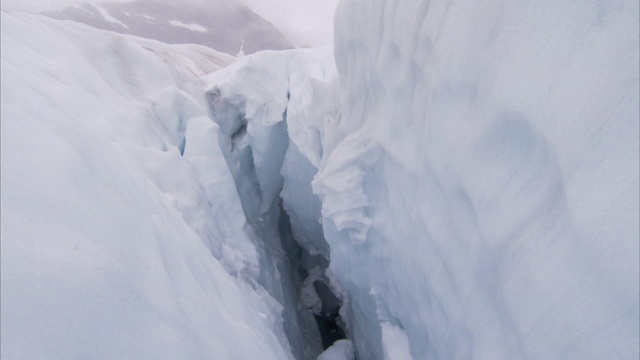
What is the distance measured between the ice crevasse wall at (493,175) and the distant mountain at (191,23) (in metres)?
9.10

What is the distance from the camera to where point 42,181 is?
0.87 m

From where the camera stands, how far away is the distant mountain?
981cm

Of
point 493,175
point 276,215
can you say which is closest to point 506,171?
point 493,175

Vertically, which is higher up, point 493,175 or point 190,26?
point 493,175

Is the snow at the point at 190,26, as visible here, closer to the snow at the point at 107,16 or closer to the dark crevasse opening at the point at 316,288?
the snow at the point at 107,16

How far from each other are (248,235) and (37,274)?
2076 mm

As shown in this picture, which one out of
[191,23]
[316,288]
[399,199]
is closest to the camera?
[399,199]

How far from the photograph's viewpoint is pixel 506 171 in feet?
3.53

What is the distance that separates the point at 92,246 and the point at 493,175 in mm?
988

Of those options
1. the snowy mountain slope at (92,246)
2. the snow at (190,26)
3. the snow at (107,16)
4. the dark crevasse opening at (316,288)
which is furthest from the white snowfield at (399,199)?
the snow at (190,26)

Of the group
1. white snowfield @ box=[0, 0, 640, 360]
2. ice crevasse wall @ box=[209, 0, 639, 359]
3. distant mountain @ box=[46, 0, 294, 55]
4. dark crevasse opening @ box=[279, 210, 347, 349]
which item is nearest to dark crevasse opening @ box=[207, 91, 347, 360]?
dark crevasse opening @ box=[279, 210, 347, 349]

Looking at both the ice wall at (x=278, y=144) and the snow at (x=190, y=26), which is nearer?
the ice wall at (x=278, y=144)

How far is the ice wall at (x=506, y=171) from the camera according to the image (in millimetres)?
743

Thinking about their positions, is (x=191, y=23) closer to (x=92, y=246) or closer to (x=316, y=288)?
(x=316, y=288)
